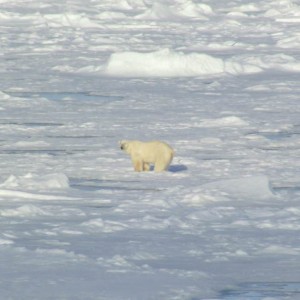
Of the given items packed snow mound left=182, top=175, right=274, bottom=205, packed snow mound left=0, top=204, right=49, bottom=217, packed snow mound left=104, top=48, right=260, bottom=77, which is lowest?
packed snow mound left=0, top=204, right=49, bottom=217

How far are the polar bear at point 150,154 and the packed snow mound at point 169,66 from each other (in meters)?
8.22

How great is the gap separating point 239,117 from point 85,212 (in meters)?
5.53

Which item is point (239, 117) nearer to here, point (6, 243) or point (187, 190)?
point (187, 190)

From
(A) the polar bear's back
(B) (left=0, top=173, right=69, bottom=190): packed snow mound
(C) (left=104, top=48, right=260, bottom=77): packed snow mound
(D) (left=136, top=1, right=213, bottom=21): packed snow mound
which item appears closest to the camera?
(B) (left=0, top=173, right=69, bottom=190): packed snow mound

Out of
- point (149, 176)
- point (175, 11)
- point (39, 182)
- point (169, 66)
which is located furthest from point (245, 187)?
point (175, 11)

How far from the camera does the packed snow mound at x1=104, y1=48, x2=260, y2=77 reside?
17969 mm

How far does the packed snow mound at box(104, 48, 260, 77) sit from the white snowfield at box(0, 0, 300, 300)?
22 millimetres

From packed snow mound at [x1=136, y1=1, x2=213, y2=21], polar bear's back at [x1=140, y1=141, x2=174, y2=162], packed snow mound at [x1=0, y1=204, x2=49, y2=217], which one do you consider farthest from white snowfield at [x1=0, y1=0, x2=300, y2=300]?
packed snow mound at [x1=136, y1=1, x2=213, y2=21]

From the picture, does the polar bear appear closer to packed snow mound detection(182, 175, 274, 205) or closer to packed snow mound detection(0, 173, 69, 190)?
packed snow mound detection(182, 175, 274, 205)

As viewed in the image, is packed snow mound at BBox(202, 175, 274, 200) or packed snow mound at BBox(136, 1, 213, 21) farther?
packed snow mound at BBox(136, 1, 213, 21)

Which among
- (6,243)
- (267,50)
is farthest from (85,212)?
(267,50)

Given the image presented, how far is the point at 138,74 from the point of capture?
17922mm

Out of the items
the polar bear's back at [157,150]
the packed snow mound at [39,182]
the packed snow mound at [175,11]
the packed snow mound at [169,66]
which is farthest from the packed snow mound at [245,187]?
the packed snow mound at [175,11]

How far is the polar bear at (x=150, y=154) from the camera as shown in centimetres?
947
